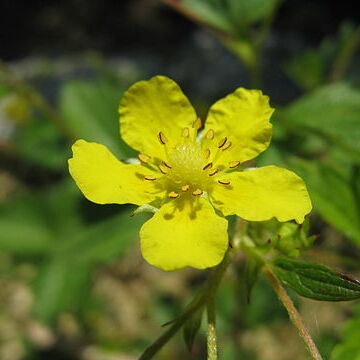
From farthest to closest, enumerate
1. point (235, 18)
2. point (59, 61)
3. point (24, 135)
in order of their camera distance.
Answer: point (59, 61)
point (24, 135)
point (235, 18)

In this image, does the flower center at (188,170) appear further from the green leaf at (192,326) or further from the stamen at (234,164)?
the green leaf at (192,326)

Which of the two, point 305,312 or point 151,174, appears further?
point 305,312

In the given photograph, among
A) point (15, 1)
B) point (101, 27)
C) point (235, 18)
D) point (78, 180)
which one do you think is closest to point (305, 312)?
point (235, 18)

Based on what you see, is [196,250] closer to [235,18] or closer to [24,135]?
[235,18]

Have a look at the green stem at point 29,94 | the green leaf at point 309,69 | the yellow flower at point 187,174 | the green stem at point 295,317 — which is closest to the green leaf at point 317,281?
the green stem at point 295,317

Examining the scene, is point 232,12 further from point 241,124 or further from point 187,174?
point 187,174

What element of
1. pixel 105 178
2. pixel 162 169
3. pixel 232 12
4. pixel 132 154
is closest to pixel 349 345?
pixel 162 169
